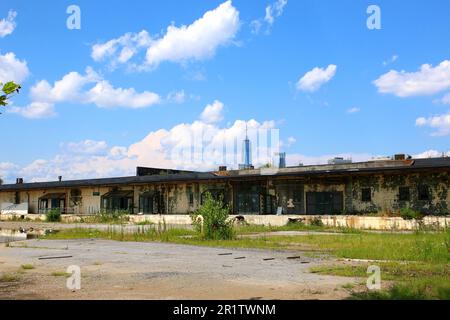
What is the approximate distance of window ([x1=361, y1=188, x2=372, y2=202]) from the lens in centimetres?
3075

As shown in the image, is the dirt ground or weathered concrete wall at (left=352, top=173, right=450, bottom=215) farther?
weathered concrete wall at (left=352, top=173, right=450, bottom=215)

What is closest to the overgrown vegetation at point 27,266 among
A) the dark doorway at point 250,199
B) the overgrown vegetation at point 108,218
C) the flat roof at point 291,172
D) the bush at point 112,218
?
Answer: the flat roof at point 291,172

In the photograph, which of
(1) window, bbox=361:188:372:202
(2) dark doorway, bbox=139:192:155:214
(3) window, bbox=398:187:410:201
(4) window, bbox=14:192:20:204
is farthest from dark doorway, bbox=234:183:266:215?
(4) window, bbox=14:192:20:204

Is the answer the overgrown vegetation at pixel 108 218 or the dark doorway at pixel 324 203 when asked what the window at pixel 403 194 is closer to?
the dark doorway at pixel 324 203

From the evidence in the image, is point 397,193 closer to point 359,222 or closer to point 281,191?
point 359,222

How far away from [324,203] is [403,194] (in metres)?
5.28

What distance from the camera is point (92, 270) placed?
10.8 m

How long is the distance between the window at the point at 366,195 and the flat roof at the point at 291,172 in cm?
137

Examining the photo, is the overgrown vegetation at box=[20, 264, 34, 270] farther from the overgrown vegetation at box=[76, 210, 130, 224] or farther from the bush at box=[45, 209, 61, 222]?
the bush at box=[45, 209, 61, 222]

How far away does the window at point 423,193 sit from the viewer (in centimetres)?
2856

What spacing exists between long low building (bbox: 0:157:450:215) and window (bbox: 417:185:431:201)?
3 centimetres

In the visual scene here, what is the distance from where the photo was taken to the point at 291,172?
3366 centimetres

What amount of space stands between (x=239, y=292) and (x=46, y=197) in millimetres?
44007

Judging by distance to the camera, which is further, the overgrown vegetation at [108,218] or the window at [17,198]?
the window at [17,198]
